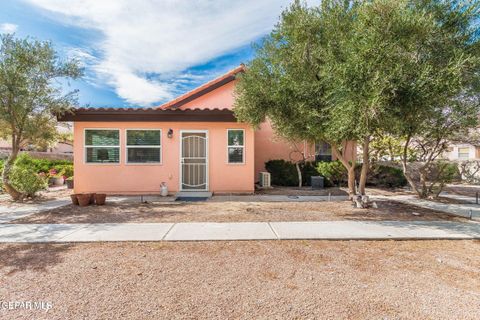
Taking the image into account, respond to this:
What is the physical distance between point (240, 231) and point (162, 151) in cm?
633

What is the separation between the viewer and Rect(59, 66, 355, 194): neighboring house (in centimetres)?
1015

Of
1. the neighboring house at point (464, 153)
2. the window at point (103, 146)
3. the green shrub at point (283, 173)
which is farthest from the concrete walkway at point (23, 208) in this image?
the neighboring house at point (464, 153)

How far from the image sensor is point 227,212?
7.20m

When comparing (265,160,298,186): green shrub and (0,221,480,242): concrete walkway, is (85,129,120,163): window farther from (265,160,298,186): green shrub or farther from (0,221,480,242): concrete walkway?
(265,160,298,186): green shrub

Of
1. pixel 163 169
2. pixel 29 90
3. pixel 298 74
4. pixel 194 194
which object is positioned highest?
pixel 298 74

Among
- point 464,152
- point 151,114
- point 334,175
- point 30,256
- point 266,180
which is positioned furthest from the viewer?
point 464,152

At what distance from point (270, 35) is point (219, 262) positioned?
7.10m

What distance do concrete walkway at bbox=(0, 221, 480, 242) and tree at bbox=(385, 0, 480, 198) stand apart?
248 cm

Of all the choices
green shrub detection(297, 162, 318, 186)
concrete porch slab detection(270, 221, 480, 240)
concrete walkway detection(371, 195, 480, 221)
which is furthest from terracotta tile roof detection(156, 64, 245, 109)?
concrete walkway detection(371, 195, 480, 221)

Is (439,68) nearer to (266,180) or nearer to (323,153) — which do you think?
(266,180)

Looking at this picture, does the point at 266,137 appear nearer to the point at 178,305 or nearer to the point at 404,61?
the point at 404,61

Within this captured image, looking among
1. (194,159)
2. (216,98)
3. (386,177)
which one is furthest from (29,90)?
(386,177)

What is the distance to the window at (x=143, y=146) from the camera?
10.4m

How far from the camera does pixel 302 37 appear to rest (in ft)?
23.4
